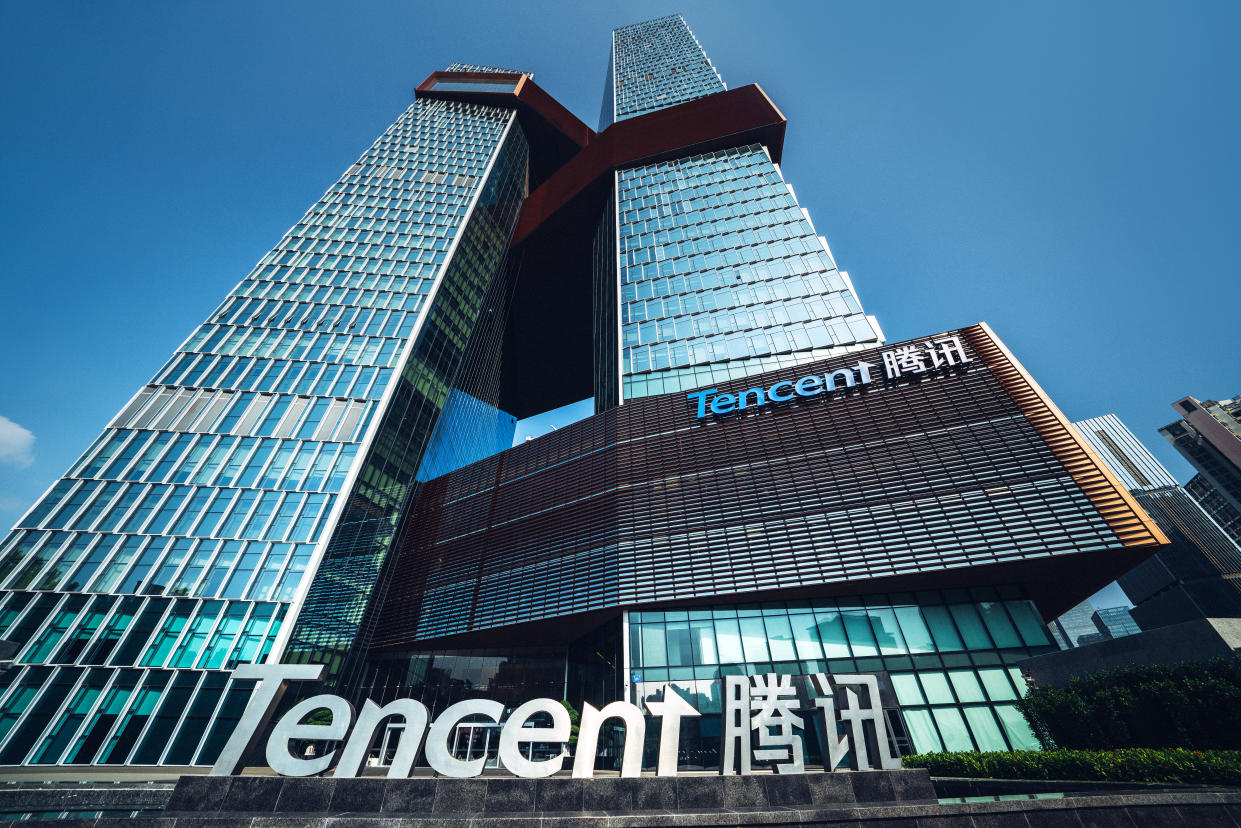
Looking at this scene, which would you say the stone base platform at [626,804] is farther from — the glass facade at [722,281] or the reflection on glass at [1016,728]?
the glass facade at [722,281]

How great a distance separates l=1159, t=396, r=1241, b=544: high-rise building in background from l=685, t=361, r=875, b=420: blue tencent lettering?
101 meters

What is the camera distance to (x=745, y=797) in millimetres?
11023

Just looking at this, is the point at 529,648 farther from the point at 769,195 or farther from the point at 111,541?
the point at 769,195

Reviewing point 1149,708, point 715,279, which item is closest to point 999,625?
point 1149,708

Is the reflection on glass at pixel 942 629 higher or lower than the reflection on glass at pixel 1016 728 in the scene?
higher

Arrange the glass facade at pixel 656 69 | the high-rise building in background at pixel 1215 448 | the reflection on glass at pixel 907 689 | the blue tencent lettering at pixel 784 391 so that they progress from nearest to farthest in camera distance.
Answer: the reflection on glass at pixel 907 689, the blue tencent lettering at pixel 784 391, the glass facade at pixel 656 69, the high-rise building in background at pixel 1215 448

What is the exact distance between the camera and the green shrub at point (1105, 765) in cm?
1155

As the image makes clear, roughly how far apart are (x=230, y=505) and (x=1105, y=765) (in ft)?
142

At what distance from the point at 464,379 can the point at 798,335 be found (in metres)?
36.5

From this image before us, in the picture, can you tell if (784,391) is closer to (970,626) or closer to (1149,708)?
(970,626)

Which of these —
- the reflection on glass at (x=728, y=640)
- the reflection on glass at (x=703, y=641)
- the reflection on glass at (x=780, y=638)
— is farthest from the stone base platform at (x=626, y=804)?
the reflection on glass at (x=703, y=641)

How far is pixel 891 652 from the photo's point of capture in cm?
2102

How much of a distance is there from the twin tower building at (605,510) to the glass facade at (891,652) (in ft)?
0.31

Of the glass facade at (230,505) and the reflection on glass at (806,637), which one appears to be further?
the glass facade at (230,505)
